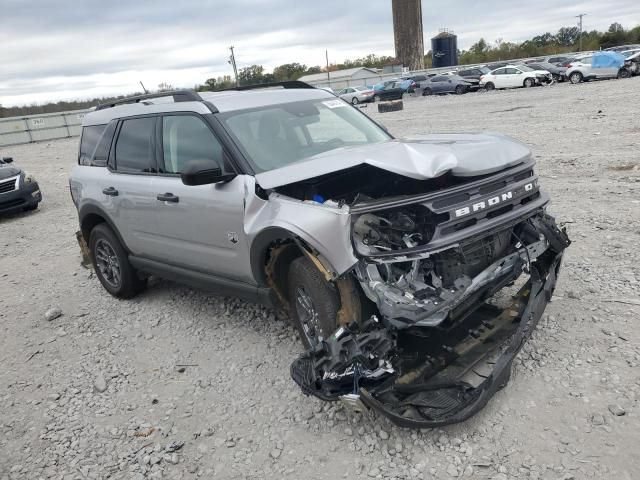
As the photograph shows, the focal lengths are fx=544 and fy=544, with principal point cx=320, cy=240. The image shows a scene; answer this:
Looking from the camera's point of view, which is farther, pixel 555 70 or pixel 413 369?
pixel 555 70

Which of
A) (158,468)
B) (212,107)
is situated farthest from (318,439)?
(212,107)

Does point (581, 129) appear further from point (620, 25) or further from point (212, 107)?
point (620, 25)

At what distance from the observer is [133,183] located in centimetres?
494

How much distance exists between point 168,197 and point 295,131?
1166 millimetres

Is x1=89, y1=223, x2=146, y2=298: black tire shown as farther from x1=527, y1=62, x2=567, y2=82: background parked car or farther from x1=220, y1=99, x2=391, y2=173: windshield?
x1=527, y1=62, x2=567, y2=82: background parked car

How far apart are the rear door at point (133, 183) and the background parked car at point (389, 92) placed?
109 feet

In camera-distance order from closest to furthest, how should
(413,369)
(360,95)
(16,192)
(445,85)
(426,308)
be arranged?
(426,308), (413,369), (16,192), (445,85), (360,95)

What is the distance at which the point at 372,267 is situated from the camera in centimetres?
311

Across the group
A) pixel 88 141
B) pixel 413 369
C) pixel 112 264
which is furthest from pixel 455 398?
pixel 88 141

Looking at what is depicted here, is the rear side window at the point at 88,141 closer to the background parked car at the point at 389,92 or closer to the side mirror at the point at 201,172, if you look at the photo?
the side mirror at the point at 201,172

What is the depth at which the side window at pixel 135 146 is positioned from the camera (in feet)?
15.9

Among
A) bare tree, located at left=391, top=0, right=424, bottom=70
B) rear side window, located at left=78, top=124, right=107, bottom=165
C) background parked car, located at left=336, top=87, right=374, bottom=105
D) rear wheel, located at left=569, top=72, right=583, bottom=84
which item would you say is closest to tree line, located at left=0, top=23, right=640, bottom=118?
bare tree, located at left=391, top=0, right=424, bottom=70

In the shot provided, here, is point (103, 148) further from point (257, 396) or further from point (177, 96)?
point (257, 396)

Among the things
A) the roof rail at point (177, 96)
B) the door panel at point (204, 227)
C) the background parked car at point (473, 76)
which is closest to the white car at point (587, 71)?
the background parked car at point (473, 76)
